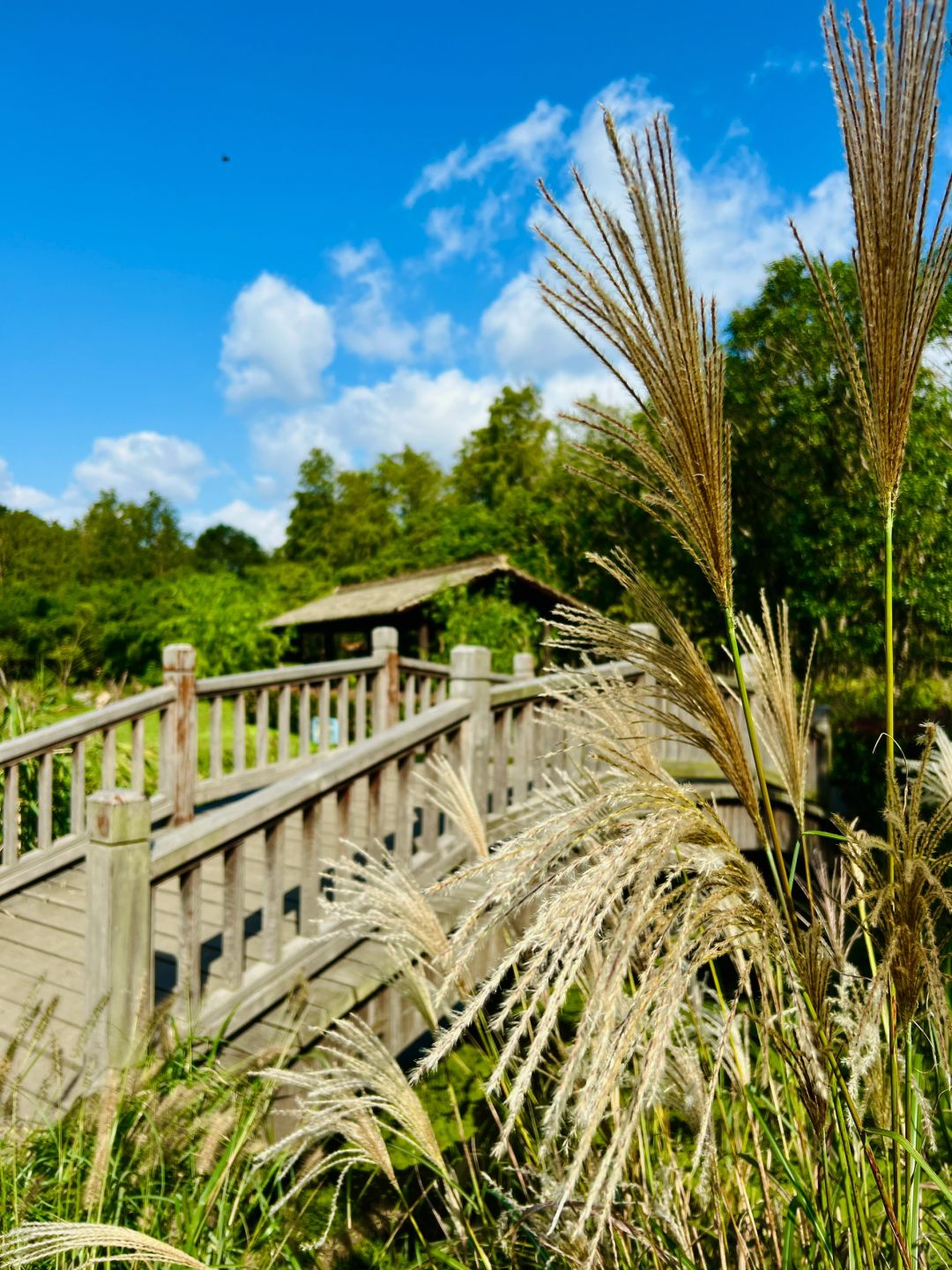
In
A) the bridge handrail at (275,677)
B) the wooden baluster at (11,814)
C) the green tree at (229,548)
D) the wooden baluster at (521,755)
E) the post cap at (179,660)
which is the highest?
the green tree at (229,548)

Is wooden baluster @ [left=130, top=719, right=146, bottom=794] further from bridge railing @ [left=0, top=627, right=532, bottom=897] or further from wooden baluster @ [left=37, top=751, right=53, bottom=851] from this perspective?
wooden baluster @ [left=37, top=751, right=53, bottom=851]

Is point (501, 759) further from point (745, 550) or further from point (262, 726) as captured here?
point (745, 550)

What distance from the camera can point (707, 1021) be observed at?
88.1 inches

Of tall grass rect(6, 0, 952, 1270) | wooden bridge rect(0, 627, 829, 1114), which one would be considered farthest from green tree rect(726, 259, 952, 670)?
tall grass rect(6, 0, 952, 1270)

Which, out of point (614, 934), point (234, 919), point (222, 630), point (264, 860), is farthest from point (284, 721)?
point (222, 630)

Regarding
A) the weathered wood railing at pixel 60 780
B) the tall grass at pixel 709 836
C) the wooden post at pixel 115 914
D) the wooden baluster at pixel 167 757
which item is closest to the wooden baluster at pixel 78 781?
the weathered wood railing at pixel 60 780

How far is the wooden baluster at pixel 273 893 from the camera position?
3.20 m

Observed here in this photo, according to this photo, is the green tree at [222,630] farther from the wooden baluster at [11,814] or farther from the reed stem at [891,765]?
the reed stem at [891,765]

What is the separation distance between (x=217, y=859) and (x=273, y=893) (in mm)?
2887

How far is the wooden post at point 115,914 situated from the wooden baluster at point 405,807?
1345 millimetres

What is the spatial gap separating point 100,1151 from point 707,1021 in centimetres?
149

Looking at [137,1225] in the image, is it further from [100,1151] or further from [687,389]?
[687,389]

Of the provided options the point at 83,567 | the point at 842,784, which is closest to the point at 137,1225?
the point at 842,784

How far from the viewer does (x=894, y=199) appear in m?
1.09
